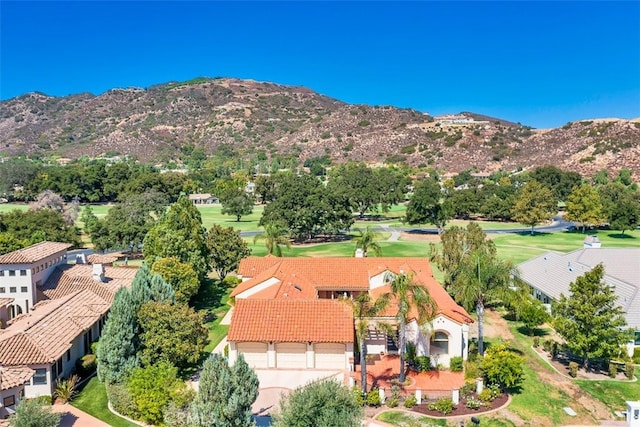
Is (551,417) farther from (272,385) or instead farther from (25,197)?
(25,197)

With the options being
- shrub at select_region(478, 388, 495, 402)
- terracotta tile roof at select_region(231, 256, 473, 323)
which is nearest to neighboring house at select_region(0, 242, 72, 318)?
terracotta tile roof at select_region(231, 256, 473, 323)

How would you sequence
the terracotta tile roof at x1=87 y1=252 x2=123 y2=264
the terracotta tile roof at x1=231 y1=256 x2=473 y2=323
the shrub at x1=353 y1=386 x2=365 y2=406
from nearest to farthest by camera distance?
the shrub at x1=353 y1=386 x2=365 y2=406 < the terracotta tile roof at x1=231 y1=256 x2=473 y2=323 < the terracotta tile roof at x1=87 y1=252 x2=123 y2=264

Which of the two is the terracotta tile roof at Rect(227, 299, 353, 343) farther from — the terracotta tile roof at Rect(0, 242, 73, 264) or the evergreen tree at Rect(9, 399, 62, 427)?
the terracotta tile roof at Rect(0, 242, 73, 264)

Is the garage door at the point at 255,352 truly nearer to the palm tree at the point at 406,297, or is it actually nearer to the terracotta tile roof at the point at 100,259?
the palm tree at the point at 406,297

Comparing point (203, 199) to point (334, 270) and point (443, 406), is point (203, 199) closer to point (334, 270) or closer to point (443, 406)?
point (334, 270)

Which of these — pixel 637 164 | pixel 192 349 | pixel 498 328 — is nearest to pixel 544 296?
pixel 498 328

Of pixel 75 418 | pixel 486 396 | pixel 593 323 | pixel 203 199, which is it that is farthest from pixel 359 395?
pixel 203 199

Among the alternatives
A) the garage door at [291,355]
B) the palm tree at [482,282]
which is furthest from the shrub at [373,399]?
the palm tree at [482,282]
